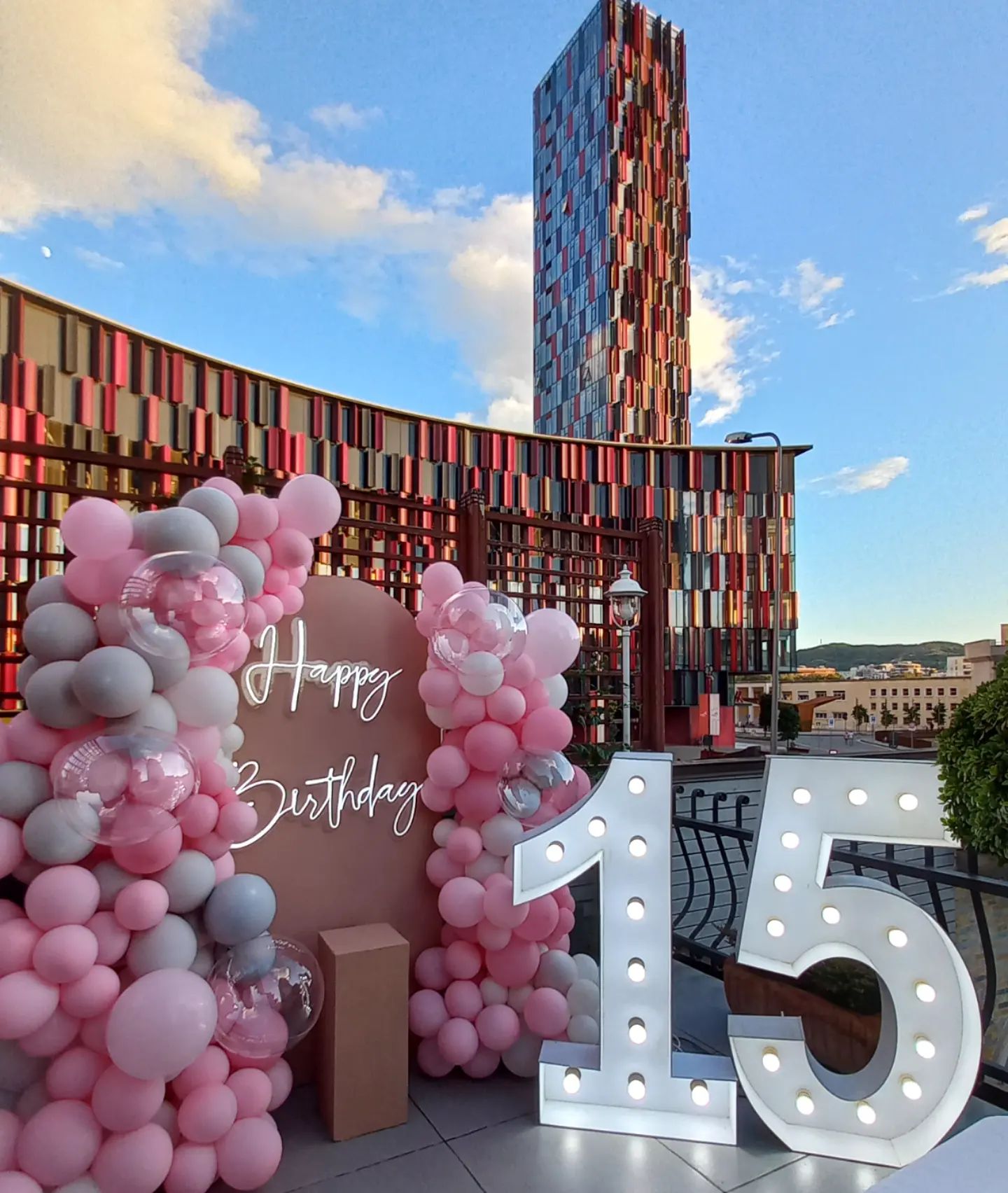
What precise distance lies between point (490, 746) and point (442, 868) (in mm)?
648

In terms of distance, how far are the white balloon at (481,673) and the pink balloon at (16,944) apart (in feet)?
5.54

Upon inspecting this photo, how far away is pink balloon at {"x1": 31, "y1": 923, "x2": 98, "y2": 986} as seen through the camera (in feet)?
6.63

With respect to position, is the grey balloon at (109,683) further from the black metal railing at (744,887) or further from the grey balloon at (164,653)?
the black metal railing at (744,887)

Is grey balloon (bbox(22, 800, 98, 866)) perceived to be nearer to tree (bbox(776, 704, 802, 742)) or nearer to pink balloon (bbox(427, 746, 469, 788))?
pink balloon (bbox(427, 746, 469, 788))

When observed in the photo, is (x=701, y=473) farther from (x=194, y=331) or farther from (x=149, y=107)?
(x=149, y=107)

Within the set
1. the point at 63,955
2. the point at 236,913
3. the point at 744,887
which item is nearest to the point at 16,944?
the point at 63,955

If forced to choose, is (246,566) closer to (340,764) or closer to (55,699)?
(55,699)

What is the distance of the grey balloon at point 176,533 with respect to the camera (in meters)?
2.38

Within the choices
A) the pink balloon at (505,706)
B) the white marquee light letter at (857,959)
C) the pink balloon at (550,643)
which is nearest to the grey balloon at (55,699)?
the pink balloon at (505,706)

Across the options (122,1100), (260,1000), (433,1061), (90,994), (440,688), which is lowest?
(433,1061)

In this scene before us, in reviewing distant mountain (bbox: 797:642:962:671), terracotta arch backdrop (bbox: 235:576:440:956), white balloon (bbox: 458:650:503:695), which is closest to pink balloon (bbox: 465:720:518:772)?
white balloon (bbox: 458:650:503:695)

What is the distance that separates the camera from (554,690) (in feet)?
11.2

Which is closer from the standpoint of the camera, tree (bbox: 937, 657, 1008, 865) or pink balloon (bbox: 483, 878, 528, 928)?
tree (bbox: 937, 657, 1008, 865)

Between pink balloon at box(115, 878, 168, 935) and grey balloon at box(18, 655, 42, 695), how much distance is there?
74 cm
